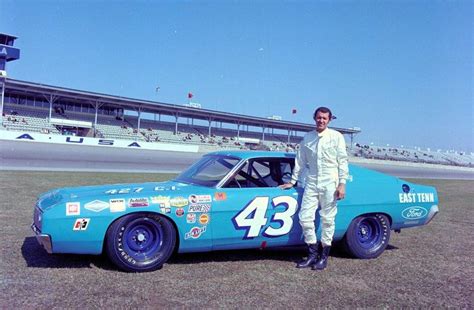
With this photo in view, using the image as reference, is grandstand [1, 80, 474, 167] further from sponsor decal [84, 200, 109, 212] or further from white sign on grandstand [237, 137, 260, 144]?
sponsor decal [84, 200, 109, 212]

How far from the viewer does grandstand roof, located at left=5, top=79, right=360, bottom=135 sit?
132ft

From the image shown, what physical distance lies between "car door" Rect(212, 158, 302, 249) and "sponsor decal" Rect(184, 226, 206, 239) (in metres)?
0.13

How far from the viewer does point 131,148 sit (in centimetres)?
3241

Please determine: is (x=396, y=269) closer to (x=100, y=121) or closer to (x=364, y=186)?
(x=364, y=186)

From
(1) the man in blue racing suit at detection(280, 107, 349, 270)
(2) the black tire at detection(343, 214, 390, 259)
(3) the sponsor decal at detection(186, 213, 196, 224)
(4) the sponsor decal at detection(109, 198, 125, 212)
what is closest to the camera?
(4) the sponsor decal at detection(109, 198, 125, 212)

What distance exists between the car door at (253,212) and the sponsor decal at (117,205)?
94 cm

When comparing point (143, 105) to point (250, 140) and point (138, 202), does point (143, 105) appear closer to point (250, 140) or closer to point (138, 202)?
point (250, 140)

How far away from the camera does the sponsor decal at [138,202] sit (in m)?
4.28

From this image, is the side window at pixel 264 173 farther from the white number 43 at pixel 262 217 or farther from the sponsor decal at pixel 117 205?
the sponsor decal at pixel 117 205

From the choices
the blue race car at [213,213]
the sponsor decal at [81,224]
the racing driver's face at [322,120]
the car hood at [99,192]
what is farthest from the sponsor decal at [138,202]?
the racing driver's face at [322,120]

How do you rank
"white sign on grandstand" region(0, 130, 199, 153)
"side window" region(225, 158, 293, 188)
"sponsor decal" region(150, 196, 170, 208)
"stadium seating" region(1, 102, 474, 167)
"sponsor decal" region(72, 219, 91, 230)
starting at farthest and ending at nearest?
"stadium seating" region(1, 102, 474, 167) → "white sign on grandstand" region(0, 130, 199, 153) → "side window" region(225, 158, 293, 188) → "sponsor decal" region(150, 196, 170, 208) → "sponsor decal" region(72, 219, 91, 230)

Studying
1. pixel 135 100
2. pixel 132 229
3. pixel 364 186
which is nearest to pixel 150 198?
pixel 132 229

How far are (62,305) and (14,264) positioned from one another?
1319mm

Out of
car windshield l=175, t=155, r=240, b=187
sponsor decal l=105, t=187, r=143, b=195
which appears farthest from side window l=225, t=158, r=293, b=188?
sponsor decal l=105, t=187, r=143, b=195
